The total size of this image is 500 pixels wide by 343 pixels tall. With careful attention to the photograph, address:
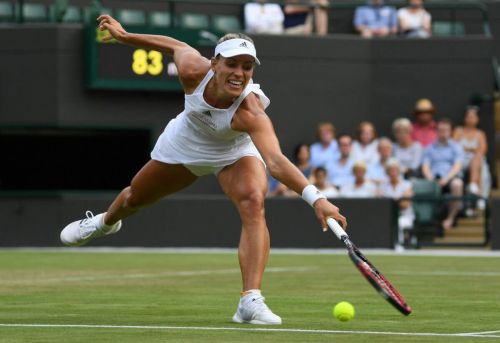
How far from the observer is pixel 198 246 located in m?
22.9

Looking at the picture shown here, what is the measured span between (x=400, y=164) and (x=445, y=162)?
789 mm

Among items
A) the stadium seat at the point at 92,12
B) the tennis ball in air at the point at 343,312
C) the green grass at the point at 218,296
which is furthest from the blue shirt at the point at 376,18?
the tennis ball in air at the point at 343,312

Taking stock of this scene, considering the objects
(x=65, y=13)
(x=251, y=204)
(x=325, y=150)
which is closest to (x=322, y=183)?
(x=325, y=150)

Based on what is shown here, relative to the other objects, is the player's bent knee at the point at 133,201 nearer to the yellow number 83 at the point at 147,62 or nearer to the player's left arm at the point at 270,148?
the player's left arm at the point at 270,148

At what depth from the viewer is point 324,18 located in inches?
985

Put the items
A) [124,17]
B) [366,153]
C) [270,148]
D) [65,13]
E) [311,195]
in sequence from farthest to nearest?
1. [124,17]
2. [65,13]
3. [366,153]
4. [270,148]
5. [311,195]

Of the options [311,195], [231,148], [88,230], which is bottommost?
[88,230]

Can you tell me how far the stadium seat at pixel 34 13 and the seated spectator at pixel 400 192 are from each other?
6577mm

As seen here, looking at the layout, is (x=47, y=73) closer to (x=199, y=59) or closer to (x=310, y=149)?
(x=310, y=149)

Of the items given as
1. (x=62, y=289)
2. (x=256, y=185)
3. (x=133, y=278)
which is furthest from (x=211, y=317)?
(x=133, y=278)

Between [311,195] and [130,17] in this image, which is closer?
[311,195]

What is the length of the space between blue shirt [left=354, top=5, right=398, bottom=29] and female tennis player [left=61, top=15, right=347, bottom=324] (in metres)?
14.7

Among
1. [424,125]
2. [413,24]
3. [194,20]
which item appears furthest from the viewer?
[413,24]

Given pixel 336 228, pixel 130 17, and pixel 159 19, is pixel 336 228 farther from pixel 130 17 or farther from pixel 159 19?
pixel 159 19
